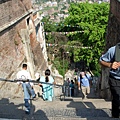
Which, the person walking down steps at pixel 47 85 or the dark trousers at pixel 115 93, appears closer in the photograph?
the dark trousers at pixel 115 93

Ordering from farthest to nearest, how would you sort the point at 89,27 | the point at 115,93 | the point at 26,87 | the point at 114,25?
the point at 89,27, the point at 114,25, the point at 26,87, the point at 115,93

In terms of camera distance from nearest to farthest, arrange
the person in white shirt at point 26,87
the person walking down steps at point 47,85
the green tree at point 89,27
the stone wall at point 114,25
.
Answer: the person in white shirt at point 26,87 < the person walking down steps at point 47,85 < the stone wall at point 114,25 < the green tree at point 89,27

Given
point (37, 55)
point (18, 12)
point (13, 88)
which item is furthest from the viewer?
point (37, 55)

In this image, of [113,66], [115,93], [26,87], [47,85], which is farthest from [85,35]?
[113,66]

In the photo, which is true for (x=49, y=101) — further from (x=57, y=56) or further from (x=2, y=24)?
(x=57, y=56)

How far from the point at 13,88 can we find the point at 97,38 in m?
14.2

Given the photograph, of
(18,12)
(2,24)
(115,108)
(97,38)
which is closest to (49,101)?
(115,108)

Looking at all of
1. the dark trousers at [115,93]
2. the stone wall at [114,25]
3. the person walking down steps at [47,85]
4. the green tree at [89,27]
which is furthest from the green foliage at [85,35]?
A: the dark trousers at [115,93]

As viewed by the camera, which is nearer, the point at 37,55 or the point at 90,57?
the point at 37,55

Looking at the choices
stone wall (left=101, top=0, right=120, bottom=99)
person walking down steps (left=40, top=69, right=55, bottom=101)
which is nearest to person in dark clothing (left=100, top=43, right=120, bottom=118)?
person walking down steps (left=40, top=69, right=55, bottom=101)

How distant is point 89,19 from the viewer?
2425 centimetres

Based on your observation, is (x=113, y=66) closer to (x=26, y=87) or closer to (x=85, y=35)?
(x=26, y=87)

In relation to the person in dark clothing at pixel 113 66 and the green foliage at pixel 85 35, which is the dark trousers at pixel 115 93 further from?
the green foliage at pixel 85 35

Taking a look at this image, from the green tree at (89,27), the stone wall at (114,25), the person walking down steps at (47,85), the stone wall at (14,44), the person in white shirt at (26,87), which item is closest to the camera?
the person in white shirt at (26,87)
